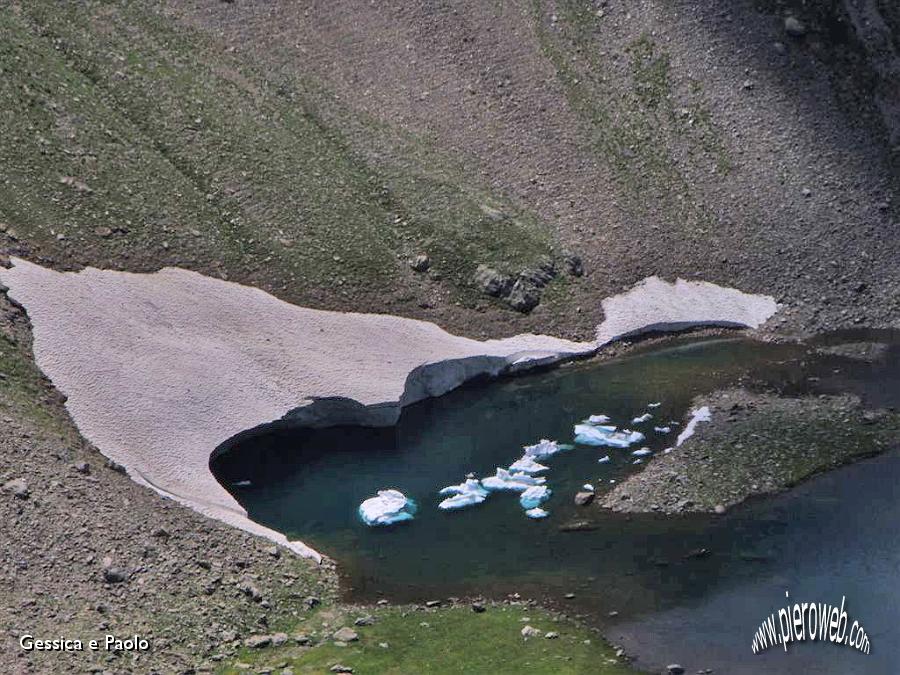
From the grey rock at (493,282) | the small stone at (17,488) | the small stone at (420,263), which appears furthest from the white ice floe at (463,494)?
the small stone at (420,263)

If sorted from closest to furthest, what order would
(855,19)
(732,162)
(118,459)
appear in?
(118,459), (732,162), (855,19)

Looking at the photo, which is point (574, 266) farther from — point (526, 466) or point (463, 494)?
point (463, 494)

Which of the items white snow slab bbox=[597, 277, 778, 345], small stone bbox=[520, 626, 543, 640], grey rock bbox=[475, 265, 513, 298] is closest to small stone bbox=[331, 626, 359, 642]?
small stone bbox=[520, 626, 543, 640]

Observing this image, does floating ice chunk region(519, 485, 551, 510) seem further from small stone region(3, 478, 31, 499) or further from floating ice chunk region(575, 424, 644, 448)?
small stone region(3, 478, 31, 499)

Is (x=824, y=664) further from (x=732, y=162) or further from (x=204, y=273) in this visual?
(x=732, y=162)

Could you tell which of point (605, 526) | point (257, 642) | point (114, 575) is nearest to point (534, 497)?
point (605, 526)

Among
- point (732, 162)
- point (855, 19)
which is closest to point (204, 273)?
point (732, 162)
